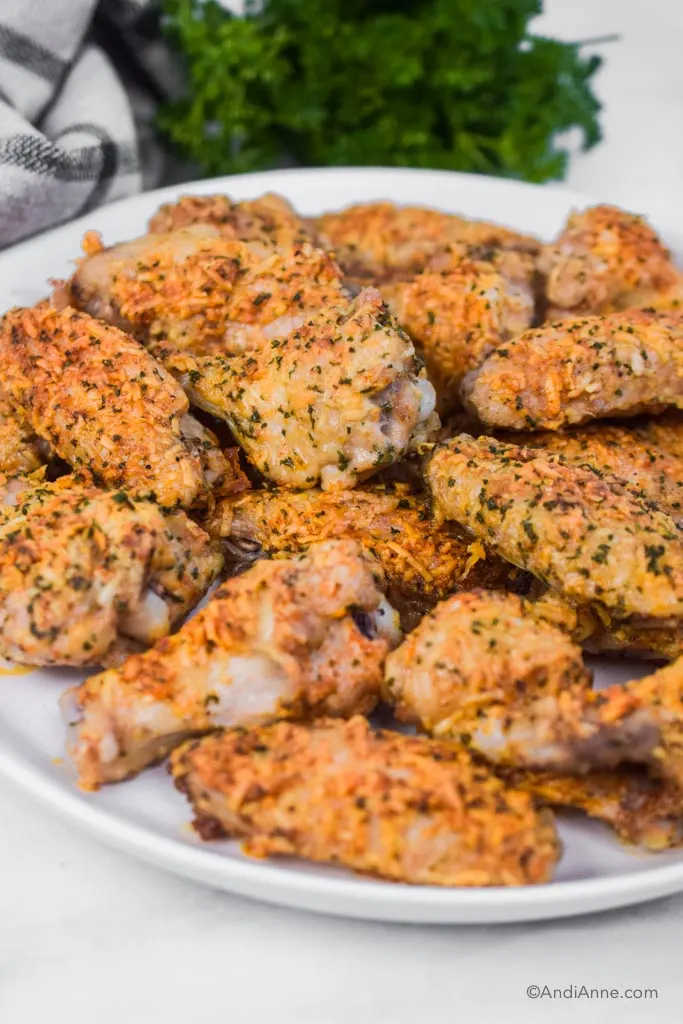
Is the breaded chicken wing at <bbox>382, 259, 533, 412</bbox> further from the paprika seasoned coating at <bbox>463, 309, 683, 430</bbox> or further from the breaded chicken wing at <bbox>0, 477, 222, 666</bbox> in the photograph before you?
the breaded chicken wing at <bbox>0, 477, 222, 666</bbox>

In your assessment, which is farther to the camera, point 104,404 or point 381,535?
point 104,404

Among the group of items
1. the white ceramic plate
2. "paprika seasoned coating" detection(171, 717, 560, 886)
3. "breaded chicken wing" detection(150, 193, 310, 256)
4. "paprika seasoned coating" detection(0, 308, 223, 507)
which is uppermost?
"breaded chicken wing" detection(150, 193, 310, 256)

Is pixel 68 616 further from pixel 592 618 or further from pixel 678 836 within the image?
pixel 678 836

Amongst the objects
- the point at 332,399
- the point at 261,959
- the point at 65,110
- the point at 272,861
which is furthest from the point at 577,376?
the point at 65,110

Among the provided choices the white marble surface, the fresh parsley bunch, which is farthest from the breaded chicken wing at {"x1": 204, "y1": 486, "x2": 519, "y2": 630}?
the fresh parsley bunch

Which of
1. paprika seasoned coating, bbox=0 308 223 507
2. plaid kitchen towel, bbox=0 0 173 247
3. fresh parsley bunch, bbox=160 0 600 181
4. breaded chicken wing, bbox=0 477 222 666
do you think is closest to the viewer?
breaded chicken wing, bbox=0 477 222 666

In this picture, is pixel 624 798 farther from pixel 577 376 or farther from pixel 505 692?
pixel 577 376

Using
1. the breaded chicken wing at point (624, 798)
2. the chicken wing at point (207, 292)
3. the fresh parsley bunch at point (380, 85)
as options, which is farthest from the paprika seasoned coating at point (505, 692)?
the fresh parsley bunch at point (380, 85)
